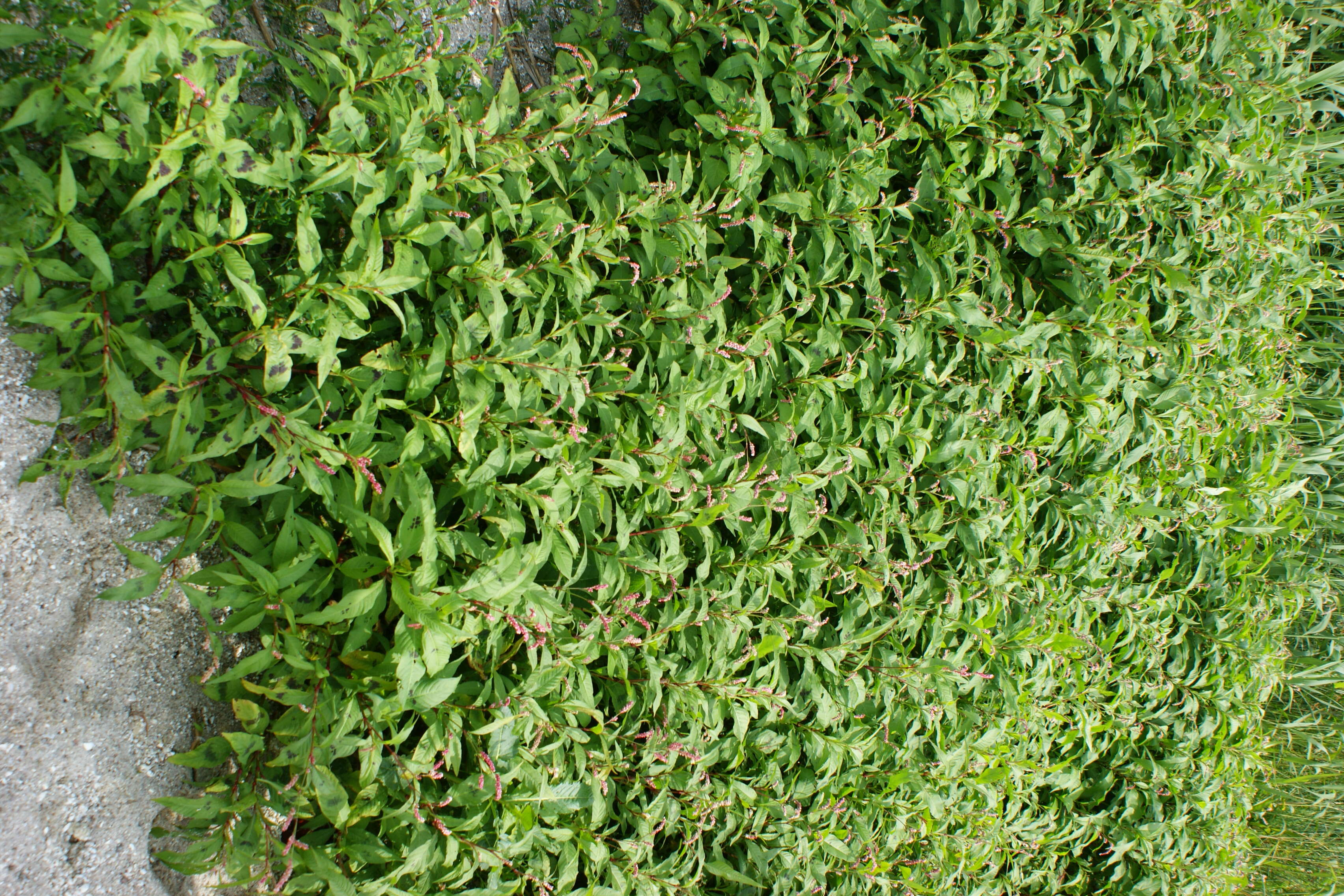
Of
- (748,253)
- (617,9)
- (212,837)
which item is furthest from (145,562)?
(617,9)

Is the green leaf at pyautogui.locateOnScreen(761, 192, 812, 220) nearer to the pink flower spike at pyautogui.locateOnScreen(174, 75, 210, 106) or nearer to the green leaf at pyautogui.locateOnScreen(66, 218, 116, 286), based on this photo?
the pink flower spike at pyautogui.locateOnScreen(174, 75, 210, 106)

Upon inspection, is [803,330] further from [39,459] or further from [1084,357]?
[39,459]

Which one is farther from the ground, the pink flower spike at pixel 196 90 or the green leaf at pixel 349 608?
the pink flower spike at pixel 196 90

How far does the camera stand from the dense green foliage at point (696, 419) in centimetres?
141

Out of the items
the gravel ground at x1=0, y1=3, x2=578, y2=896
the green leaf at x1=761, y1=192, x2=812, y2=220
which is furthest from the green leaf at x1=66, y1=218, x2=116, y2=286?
the green leaf at x1=761, y1=192, x2=812, y2=220

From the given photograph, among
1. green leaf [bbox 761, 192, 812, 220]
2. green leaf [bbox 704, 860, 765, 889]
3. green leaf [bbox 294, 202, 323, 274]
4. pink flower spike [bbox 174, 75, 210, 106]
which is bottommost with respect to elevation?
green leaf [bbox 704, 860, 765, 889]

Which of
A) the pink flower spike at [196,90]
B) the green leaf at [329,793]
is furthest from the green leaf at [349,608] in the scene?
the pink flower spike at [196,90]

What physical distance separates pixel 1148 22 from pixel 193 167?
122 inches

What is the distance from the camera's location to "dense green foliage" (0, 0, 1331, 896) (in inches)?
55.4

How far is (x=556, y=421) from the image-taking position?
1748 mm

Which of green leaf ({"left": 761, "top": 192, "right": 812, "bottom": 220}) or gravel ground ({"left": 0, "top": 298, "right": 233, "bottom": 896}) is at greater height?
green leaf ({"left": 761, "top": 192, "right": 812, "bottom": 220})

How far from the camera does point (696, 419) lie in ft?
6.50

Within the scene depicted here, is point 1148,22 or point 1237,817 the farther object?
point 1237,817

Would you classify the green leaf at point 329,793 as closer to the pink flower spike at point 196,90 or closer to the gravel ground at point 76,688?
the gravel ground at point 76,688
